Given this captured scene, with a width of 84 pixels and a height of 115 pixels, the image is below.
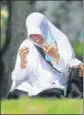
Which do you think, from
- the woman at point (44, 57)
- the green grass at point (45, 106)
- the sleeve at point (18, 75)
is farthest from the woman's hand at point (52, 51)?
the green grass at point (45, 106)

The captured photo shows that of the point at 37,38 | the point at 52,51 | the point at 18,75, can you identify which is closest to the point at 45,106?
the point at 18,75

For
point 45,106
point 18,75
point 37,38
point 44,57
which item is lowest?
point 45,106

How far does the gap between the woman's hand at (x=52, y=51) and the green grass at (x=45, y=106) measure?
0.47 meters

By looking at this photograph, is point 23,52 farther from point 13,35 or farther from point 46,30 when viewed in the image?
point 46,30

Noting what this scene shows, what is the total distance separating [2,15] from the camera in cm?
866

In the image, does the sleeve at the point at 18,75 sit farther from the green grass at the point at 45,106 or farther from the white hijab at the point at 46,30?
the white hijab at the point at 46,30

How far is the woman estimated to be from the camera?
8555 millimetres

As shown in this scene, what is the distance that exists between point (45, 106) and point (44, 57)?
0.56 m

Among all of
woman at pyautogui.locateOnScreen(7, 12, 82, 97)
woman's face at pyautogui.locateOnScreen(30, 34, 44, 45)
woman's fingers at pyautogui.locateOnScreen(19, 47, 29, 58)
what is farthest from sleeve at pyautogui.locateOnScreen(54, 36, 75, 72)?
woman's fingers at pyautogui.locateOnScreen(19, 47, 29, 58)

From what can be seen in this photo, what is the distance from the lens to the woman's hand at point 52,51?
856cm

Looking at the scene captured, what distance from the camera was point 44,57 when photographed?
857cm

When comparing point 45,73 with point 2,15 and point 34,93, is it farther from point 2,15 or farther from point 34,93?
point 2,15

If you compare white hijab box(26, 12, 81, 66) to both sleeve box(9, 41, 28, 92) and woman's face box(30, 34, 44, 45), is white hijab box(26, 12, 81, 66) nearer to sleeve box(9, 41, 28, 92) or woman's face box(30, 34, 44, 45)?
woman's face box(30, 34, 44, 45)

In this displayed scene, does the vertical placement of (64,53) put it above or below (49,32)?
below
